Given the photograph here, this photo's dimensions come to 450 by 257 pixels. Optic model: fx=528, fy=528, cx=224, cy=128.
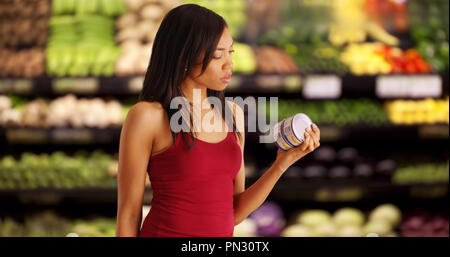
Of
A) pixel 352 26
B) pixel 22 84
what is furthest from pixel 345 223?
pixel 22 84

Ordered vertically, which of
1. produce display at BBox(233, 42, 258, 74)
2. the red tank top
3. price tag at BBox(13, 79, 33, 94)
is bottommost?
the red tank top

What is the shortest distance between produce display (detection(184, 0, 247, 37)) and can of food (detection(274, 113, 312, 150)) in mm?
2941

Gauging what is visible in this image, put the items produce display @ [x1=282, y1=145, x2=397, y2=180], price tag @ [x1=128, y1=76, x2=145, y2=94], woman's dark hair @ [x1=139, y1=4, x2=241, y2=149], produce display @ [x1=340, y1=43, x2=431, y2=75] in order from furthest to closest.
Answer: produce display @ [x1=282, y1=145, x2=397, y2=180]
produce display @ [x1=340, y1=43, x2=431, y2=75]
price tag @ [x1=128, y1=76, x2=145, y2=94]
woman's dark hair @ [x1=139, y1=4, x2=241, y2=149]

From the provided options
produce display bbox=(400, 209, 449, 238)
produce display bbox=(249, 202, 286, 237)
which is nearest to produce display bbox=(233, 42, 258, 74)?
produce display bbox=(249, 202, 286, 237)

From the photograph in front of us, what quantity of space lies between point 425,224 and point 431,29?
1576 mm

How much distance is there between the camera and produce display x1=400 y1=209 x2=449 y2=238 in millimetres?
4031

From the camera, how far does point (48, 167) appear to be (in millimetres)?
3844

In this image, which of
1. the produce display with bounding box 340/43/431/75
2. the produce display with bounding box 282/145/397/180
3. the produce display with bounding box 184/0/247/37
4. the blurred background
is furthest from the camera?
the produce display with bounding box 184/0/247/37

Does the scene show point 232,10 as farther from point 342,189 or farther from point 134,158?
point 134,158

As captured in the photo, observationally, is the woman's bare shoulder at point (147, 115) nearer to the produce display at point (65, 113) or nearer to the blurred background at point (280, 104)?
the blurred background at point (280, 104)

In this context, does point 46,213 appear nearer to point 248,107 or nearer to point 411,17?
point 248,107

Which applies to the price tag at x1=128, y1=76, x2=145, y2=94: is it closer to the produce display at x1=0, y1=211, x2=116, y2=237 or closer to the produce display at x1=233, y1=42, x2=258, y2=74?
the produce display at x1=233, y1=42, x2=258, y2=74

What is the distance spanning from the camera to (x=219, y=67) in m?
1.29
